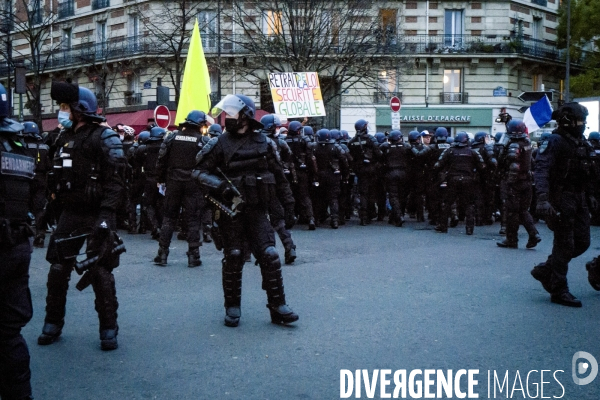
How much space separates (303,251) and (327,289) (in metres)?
3.49

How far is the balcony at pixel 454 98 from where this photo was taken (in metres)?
39.3

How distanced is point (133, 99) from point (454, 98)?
645 inches

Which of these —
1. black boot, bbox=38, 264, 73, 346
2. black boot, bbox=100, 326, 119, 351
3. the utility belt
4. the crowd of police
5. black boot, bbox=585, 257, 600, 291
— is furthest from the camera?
black boot, bbox=585, 257, 600, 291

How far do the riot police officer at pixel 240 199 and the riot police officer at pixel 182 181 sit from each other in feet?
11.5

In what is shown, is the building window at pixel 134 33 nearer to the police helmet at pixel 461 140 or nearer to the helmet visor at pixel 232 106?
the police helmet at pixel 461 140

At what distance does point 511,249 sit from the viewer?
481 inches

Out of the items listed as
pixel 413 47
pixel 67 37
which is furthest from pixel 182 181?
pixel 67 37

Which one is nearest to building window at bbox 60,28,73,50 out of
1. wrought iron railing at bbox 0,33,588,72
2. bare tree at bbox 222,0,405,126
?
wrought iron railing at bbox 0,33,588,72

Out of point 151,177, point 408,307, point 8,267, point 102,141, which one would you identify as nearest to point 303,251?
point 151,177

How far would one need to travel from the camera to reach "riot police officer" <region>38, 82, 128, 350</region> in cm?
583

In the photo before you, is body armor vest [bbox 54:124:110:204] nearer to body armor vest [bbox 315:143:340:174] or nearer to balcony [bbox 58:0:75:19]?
body armor vest [bbox 315:143:340:174]

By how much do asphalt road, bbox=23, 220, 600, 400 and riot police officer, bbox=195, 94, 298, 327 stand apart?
29 centimetres

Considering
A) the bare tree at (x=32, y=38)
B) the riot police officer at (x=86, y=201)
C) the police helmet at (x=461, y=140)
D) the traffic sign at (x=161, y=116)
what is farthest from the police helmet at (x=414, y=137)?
the riot police officer at (x=86, y=201)

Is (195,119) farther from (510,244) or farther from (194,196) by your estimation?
(510,244)
